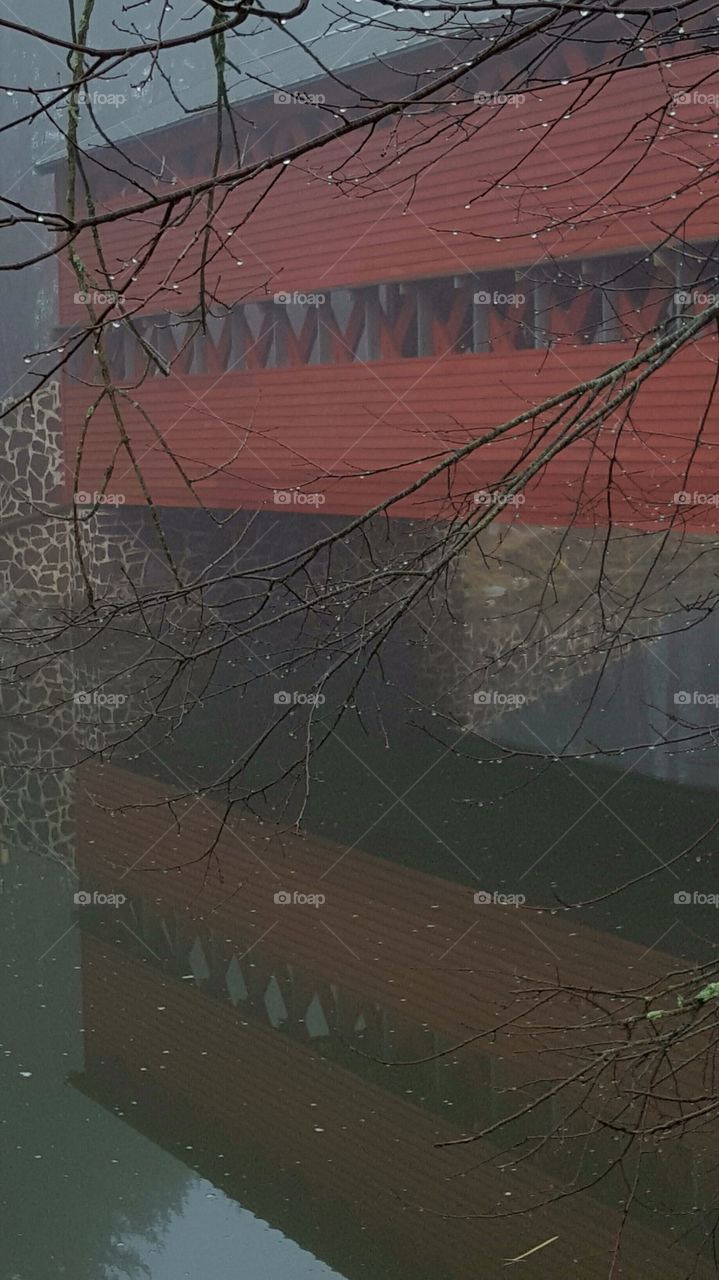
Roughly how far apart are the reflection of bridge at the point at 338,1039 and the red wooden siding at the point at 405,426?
101 inches

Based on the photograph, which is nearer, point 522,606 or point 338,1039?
point 338,1039

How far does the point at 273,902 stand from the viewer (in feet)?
23.6

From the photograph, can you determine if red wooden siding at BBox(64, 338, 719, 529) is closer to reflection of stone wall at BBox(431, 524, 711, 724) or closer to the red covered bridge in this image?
the red covered bridge

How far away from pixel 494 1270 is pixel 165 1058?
5.89 feet

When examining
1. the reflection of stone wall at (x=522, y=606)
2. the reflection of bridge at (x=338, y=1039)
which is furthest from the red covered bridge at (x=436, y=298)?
the reflection of stone wall at (x=522, y=606)

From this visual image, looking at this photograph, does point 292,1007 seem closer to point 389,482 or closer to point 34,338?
point 389,482

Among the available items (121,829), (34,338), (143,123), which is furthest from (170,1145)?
(34,338)

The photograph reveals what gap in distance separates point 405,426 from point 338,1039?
7208mm

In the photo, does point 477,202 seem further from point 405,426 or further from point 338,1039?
point 338,1039

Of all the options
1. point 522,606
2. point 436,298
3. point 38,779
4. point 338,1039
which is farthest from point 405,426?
point 338,1039

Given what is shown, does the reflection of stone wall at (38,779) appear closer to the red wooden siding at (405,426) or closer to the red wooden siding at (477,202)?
the red wooden siding at (405,426)

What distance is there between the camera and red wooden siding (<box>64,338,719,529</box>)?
942 centimetres

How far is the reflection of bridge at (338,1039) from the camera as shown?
3871 mm

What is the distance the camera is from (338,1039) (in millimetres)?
5301
